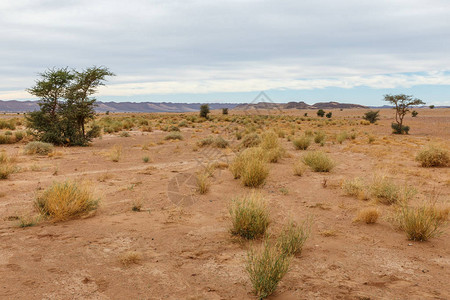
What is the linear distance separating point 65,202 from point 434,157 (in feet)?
42.3

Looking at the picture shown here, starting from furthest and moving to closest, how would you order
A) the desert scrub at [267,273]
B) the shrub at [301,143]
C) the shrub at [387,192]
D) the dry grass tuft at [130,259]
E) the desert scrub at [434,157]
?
the shrub at [301,143] → the desert scrub at [434,157] → the shrub at [387,192] → the dry grass tuft at [130,259] → the desert scrub at [267,273]

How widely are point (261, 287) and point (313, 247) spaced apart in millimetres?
1855

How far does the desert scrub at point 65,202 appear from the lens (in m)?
6.58

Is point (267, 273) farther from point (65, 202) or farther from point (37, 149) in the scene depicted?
point (37, 149)

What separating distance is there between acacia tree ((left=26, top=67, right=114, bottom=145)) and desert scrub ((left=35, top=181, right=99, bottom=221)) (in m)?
14.3

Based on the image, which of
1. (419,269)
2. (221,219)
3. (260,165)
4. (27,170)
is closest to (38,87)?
(27,170)

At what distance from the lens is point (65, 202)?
6617 mm

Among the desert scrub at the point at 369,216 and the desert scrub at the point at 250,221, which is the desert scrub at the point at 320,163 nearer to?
the desert scrub at the point at 369,216

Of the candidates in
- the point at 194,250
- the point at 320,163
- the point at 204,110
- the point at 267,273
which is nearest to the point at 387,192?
the point at 320,163

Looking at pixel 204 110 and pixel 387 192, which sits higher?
pixel 204 110

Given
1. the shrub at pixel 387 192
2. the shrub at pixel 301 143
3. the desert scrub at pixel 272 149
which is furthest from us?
the shrub at pixel 301 143

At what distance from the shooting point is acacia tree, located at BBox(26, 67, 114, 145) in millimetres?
19609

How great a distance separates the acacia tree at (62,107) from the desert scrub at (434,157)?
59.0 ft

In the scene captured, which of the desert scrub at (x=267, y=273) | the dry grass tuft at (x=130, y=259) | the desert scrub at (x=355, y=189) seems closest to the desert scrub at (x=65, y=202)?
the dry grass tuft at (x=130, y=259)
